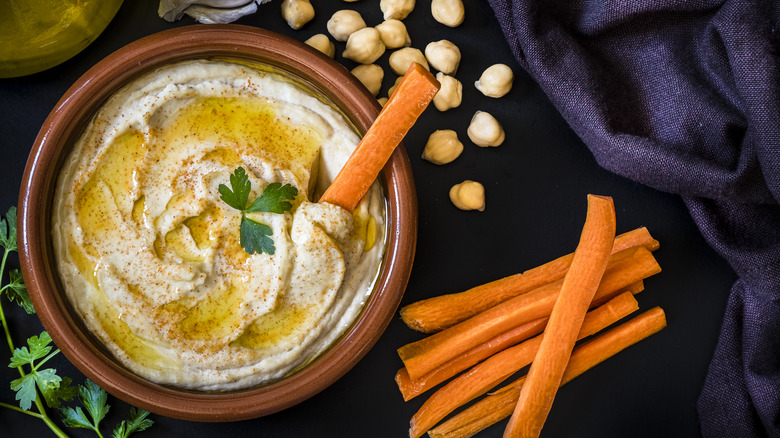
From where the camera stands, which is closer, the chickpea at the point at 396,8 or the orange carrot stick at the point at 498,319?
the orange carrot stick at the point at 498,319

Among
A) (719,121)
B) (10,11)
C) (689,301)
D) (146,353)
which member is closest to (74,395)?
(146,353)

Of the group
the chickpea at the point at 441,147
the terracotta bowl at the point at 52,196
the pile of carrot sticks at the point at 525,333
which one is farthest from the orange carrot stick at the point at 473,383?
the chickpea at the point at 441,147

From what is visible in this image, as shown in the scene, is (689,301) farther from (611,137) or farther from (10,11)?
(10,11)

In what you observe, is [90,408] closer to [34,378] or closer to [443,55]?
[34,378]

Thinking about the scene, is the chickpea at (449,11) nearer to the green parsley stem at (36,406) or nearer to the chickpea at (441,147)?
the chickpea at (441,147)

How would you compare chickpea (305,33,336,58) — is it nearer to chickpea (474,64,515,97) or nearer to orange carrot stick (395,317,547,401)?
chickpea (474,64,515,97)

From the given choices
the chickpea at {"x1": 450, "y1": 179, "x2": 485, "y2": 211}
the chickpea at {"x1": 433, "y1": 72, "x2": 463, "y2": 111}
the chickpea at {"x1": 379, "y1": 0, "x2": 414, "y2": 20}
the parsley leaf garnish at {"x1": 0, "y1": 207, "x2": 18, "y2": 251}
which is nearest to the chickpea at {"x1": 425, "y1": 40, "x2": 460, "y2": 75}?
the chickpea at {"x1": 433, "y1": 72, "x2": 463, "y2": 111}
